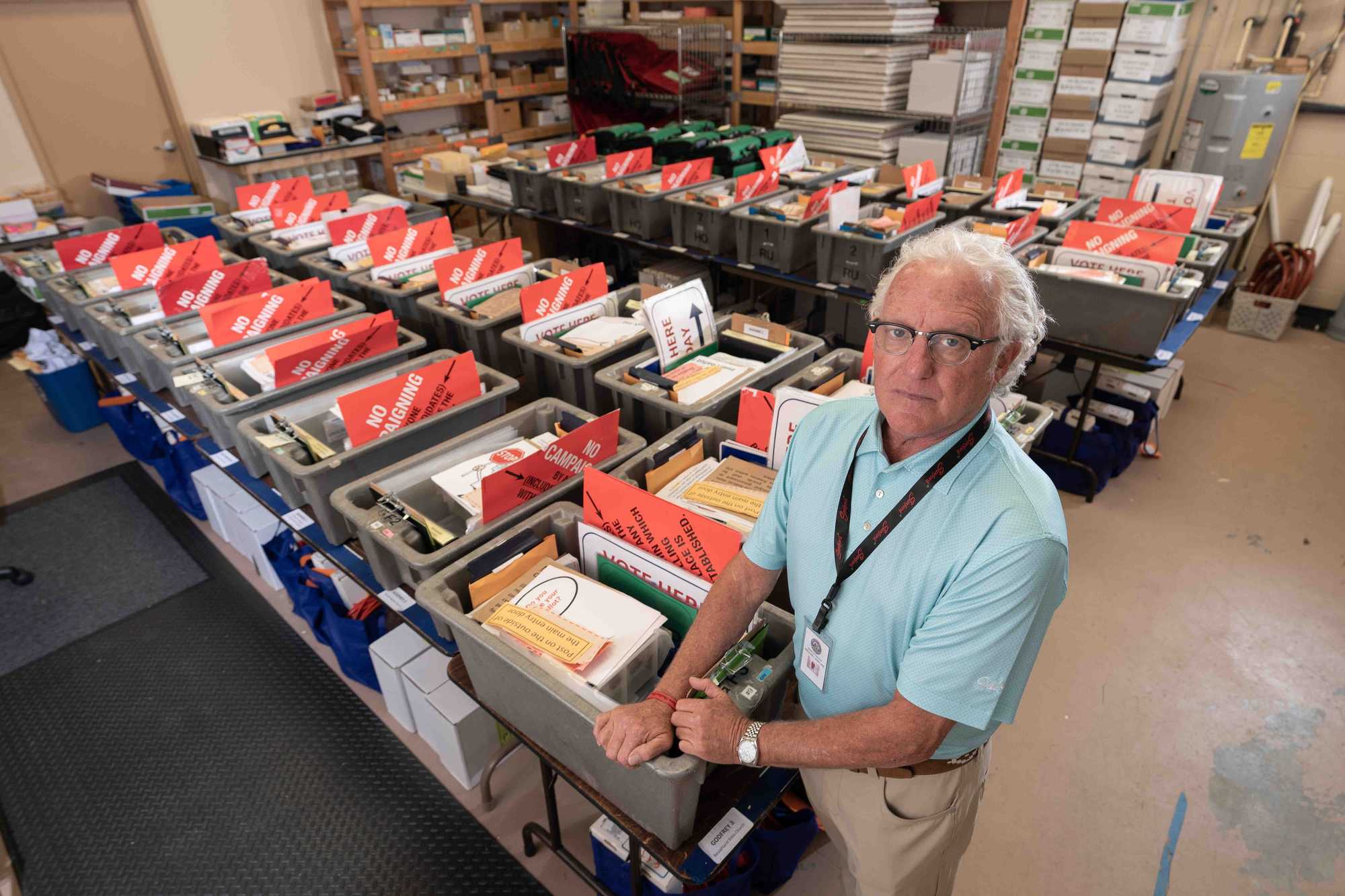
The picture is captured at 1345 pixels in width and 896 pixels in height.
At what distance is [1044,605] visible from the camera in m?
1.01

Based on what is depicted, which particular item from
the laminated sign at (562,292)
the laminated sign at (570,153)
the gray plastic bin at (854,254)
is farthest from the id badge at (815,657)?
the laminated sign at (570,153)

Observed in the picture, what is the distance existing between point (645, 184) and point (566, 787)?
3189 mm

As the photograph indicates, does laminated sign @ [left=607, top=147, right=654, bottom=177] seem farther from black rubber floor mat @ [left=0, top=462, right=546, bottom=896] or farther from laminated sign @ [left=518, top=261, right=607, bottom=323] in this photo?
black rubber floor mat @ [left=0, top=462, right=546, bottom=896]

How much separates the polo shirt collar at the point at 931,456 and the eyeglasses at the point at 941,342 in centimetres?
10

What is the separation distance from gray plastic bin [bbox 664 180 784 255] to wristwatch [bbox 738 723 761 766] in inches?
118

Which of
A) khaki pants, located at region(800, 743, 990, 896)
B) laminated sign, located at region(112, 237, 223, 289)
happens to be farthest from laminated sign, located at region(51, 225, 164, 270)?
khaki pants, located at region(800, 743, 990, 896)

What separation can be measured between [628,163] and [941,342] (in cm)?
370

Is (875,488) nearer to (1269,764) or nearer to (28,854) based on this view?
(1269,764)

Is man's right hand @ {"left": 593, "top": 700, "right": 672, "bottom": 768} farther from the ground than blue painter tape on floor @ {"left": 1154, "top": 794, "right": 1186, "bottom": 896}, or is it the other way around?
man's right hand @ {"left": 593, "top": 700, "right": 672, "bottom": 768}

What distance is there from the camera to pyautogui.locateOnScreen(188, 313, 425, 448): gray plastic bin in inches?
79.7

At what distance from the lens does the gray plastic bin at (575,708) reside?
1.14 metres

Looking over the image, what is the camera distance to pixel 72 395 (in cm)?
387

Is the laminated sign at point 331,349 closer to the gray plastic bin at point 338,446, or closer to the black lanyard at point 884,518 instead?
the gray plastic bin at point 338,446

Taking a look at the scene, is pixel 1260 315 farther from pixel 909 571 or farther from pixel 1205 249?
pixel 909 571
